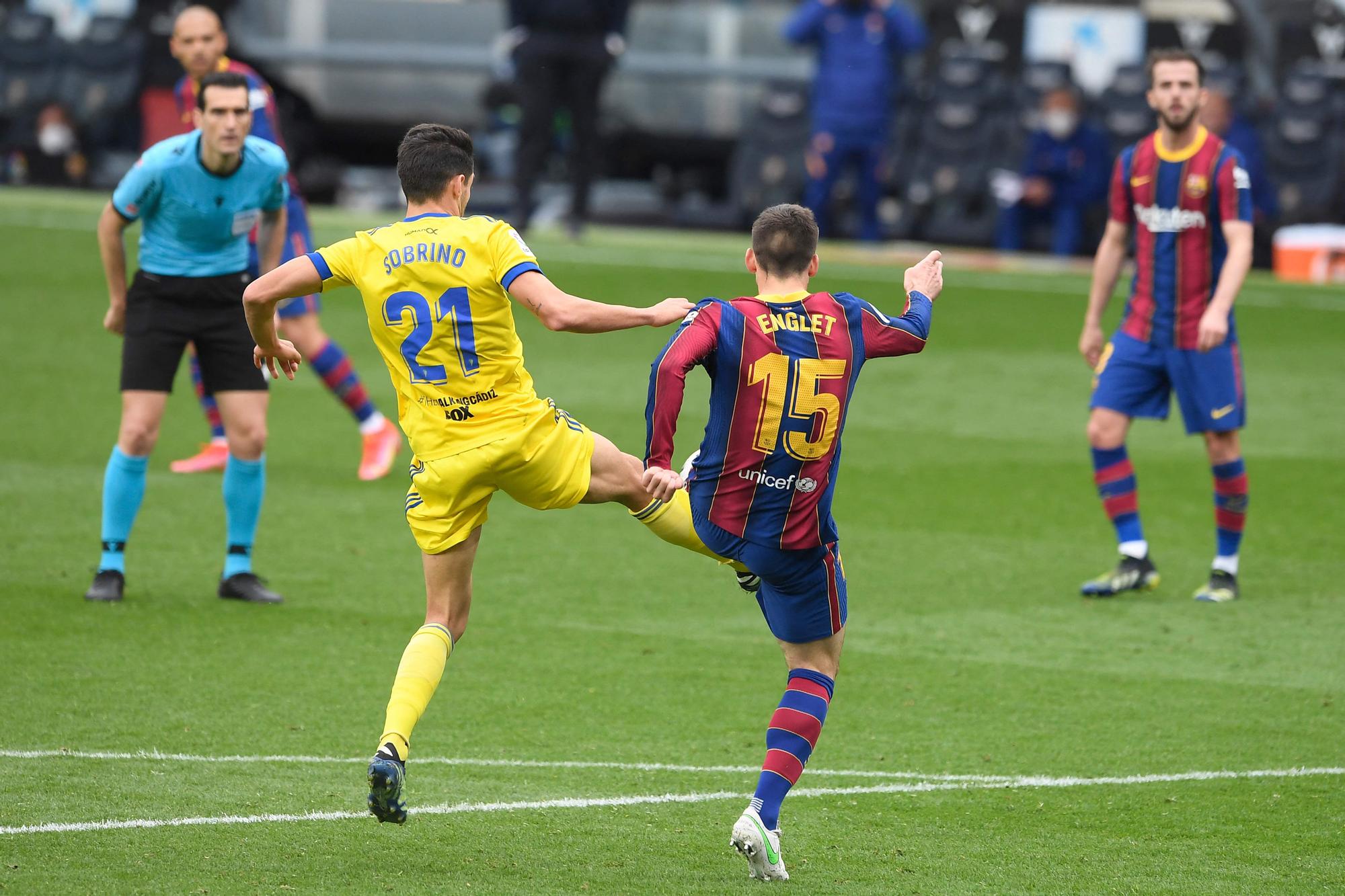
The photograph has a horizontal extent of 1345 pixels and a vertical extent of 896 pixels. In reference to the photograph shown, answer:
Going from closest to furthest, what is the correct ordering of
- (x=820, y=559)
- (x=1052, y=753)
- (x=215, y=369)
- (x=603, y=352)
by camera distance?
(x=820, y=559) → (x=1052, y=753) → (x=215, y=369) → (x=603, y=352)

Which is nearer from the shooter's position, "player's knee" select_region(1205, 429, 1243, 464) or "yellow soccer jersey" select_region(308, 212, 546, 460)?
"yellow soccer jersey" select_region(308, 212, 546, 460)

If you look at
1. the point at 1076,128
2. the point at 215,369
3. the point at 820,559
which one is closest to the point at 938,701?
the point at 820,559

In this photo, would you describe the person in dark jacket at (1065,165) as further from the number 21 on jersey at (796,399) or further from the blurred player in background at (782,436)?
the number 21 on jersey at (796,399)

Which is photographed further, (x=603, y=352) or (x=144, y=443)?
(x=603, y=352)

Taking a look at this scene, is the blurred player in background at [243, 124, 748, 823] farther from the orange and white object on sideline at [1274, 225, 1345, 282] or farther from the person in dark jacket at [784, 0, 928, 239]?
the orange and white object on sideline at [1274, 225, 1345, 282]

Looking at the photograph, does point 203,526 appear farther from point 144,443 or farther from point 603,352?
point 603,352

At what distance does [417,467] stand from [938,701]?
2241 mm

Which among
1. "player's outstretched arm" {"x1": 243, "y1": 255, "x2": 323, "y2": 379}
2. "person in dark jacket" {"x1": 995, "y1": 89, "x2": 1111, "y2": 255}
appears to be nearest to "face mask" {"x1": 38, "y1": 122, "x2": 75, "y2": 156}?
"person in dark jacket" {"x1": 995, "y1": 89, "x2": 1111, "y2": 255}

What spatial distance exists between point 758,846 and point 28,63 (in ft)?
62.0

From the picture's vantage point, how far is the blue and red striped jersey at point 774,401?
15.8ft

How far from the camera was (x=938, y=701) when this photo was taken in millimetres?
6574

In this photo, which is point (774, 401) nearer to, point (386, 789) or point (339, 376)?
point (386, 789)

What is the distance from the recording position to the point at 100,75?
21.0 meters

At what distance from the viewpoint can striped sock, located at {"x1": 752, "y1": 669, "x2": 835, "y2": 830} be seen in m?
4.71
